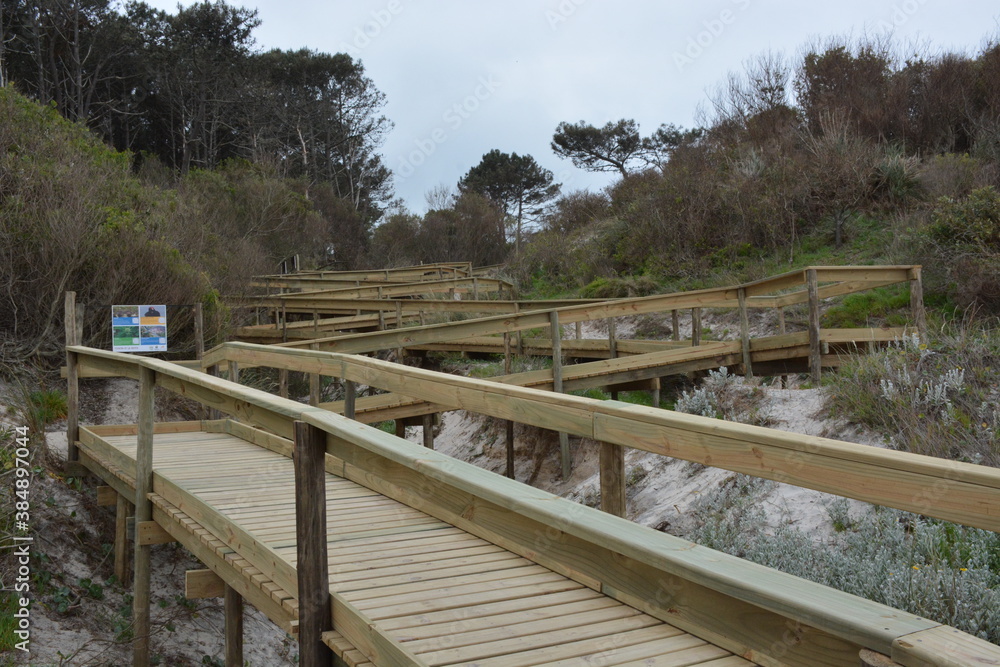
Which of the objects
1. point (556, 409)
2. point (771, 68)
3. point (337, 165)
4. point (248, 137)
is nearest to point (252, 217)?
point (248, 137)

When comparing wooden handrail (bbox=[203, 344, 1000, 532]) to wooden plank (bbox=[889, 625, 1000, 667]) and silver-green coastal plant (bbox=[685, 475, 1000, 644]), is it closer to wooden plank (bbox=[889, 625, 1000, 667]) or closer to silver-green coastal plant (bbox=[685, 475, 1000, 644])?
wooden plank (bbox=[889, 625, 1000, 667])

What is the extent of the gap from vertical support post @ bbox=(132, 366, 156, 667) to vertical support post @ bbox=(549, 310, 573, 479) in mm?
4438

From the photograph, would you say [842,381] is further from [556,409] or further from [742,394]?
[556,409]

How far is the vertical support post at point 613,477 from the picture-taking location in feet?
10.8

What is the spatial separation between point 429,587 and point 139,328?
23.8 feet

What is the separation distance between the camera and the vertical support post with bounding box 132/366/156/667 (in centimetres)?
532

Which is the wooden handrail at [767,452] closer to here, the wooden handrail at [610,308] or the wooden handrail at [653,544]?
the wooden handrail at [653,544]

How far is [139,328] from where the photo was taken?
908cm

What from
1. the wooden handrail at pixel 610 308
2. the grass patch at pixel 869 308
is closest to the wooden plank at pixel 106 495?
the wooden handrail at pixel 610 308

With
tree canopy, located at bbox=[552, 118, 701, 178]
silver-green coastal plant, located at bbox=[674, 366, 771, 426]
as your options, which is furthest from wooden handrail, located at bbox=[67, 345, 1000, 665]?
tree canopy, located at bbox=[552, 118, 701, 178]

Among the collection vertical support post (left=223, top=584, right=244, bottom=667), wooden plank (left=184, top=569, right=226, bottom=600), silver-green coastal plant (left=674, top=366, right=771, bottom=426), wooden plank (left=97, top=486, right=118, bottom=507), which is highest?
silver-green coastal plant (left=674, top=366, right=771, bottom=426)

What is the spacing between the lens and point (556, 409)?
3.32 metres

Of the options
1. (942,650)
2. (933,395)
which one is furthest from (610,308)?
(942,650)

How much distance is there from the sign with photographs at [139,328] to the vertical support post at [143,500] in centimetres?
377
